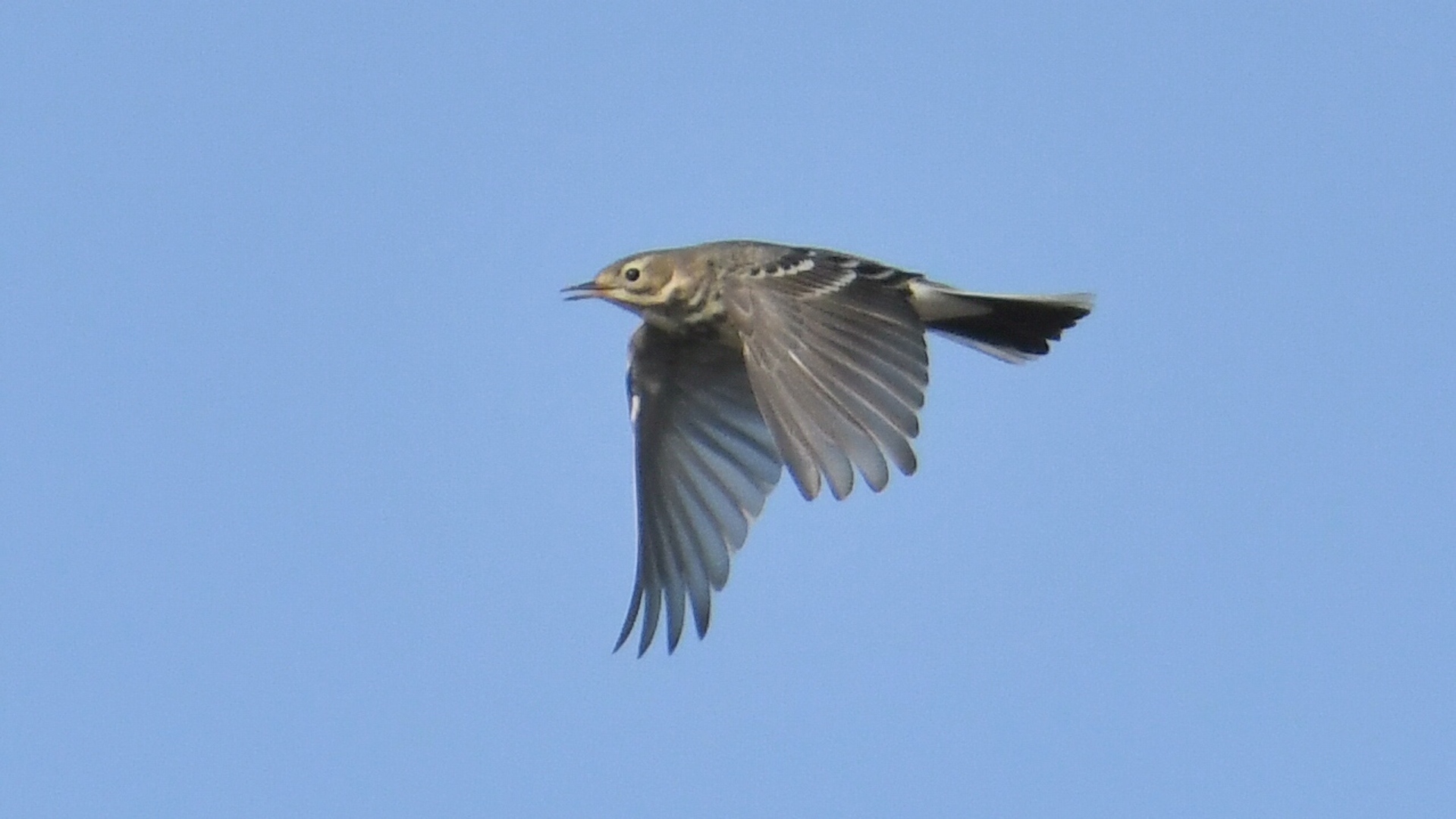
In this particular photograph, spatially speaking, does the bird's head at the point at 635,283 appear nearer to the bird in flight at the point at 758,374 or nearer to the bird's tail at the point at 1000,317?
the bird in flight at the point at 758,374

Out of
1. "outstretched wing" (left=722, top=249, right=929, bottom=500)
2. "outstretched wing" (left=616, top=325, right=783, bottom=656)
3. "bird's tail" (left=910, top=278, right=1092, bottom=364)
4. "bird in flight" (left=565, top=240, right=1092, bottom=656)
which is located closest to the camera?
"outstretched wing" (left=722, top=249, right=929, bottom=500)

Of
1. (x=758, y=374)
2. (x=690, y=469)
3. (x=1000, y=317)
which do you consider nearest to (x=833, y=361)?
(x=758, y=374)

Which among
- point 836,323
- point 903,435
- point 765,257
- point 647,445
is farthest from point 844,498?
point 647,445

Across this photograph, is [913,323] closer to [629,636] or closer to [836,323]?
[836,323]

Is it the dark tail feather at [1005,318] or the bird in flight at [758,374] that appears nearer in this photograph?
the bird in flight at [758,374]

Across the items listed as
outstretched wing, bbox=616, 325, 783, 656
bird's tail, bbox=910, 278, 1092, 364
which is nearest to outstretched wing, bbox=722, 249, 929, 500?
bird's tail, bbox=910, 278, 1092, 364

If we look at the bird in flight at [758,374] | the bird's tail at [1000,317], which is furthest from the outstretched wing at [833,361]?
the bird's tail at [1000,317]

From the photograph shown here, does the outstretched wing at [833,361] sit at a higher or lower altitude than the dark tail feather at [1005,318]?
lower

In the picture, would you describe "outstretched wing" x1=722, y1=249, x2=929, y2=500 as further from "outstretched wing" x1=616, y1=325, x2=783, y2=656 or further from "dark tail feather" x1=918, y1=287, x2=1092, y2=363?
"outstretched wing" x1=616, y1=325, x2=783, y2=656
